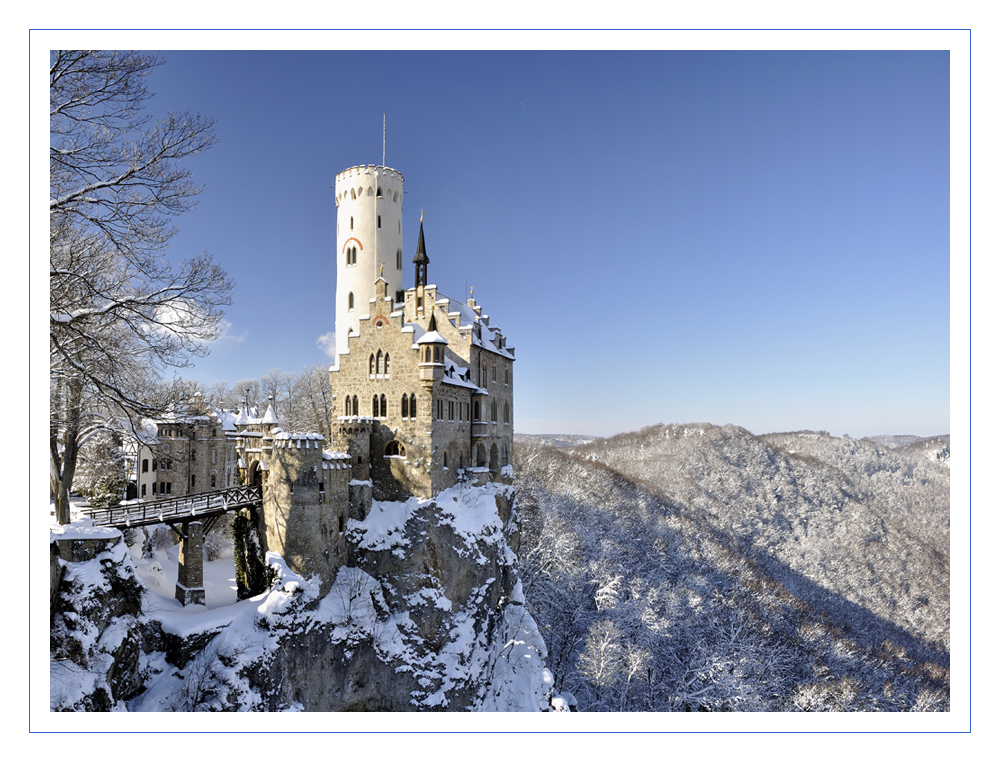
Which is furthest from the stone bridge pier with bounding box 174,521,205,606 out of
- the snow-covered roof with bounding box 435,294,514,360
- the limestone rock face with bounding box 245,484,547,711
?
the snow-covered roof with bounding box 435,294,514,360

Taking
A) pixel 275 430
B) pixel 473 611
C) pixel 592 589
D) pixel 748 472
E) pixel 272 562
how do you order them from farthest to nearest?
pixel 748 472 → pixel 592 589 → pixel 473 611 → pixel 275 430 → pixel 272 562

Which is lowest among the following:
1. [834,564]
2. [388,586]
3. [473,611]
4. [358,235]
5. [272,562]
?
[834,564]

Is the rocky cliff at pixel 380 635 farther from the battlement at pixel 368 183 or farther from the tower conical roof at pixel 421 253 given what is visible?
the battlement at pixel 368 183

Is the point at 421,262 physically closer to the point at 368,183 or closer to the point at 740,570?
the point at 368,183

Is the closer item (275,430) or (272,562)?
(272,562)

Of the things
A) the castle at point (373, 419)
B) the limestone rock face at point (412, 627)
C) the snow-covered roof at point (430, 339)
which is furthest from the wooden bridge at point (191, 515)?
the snow-covered roof at point (430, 339)

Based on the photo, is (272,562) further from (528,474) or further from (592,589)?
(528,474)
